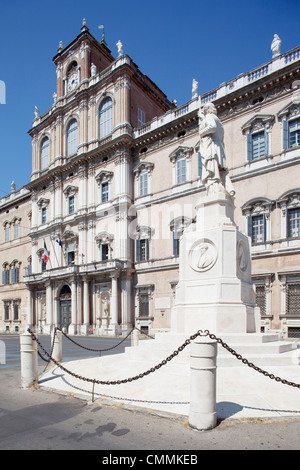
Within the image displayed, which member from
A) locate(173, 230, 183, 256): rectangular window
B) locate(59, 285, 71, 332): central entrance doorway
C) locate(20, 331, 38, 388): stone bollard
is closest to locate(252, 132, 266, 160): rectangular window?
locate(173, 230, 183, 256): rectangular window

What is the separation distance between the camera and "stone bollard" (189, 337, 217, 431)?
4238 millimetres

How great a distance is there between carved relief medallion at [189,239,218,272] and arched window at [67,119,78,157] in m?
28.4

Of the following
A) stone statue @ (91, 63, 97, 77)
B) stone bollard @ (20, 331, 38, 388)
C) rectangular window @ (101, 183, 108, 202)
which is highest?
stone statue @ (91, 63, 97, 77)

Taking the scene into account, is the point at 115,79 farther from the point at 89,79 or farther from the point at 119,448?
the point at 119,448

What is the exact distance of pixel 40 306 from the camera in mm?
35562

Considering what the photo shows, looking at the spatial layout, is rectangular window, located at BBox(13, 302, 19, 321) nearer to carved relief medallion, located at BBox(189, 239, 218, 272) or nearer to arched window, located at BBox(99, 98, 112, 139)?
arched window, located at BBox(99, 98, 112, 139)

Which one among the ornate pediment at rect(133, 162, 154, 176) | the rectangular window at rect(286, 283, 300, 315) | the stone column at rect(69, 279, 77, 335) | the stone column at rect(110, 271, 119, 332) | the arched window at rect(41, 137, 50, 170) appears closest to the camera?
the rectangular window at rect(286, 283, 300, 315)

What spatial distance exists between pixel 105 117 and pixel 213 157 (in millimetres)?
24459

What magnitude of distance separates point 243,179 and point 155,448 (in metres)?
21.1

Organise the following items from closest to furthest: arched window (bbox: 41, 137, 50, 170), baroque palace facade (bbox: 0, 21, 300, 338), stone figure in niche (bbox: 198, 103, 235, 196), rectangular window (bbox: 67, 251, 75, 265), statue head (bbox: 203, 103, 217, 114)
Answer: stone figure in niche (bbox: 198, 103, 235, 196)
statue head (bbox: 203, 103, 217, 114)
baroque palace facade (bbox: 0, 21, 300, 338)
rectangular window (bbox: 67, 251, 75, 265)
arched window (bbox: 41, 137, 50, 170)

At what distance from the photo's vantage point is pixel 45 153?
3856 centimetres

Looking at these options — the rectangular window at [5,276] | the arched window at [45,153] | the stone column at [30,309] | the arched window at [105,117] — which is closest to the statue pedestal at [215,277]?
the arched window at [105,117]

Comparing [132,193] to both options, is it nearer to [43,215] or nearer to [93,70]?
[43,215]

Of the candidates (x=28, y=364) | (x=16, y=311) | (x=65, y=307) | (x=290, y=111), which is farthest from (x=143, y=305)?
(x=28, y=364)
